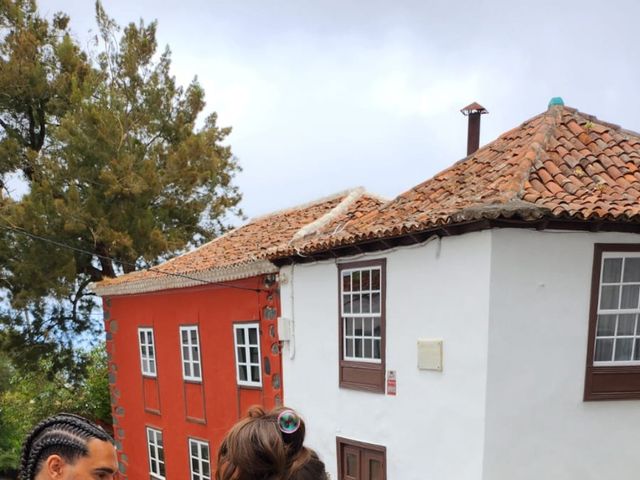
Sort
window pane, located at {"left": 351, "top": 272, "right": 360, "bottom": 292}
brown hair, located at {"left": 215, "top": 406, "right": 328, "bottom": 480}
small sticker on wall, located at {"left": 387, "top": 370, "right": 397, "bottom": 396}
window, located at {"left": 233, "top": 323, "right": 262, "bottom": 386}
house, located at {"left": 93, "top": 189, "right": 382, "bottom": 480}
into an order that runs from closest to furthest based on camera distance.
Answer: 1. brown hair, located at {"left": 215, "top": 406, "right": 328, "bottom": 480}
2. small sticker on wall, located at {"left": 387, "top": 370, "right": 397, "bottom": 396}
3. window pane, located at {"left": 351, "top": 272, "right": 360, "bottom": 292}
4. house, located at {"left": 93, "top": 189, "right": 382, "bottom": 480}
5. window, located at {"left": 233, "top": 323, "right": 262, "bottom": 386}

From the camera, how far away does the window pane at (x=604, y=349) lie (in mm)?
5359

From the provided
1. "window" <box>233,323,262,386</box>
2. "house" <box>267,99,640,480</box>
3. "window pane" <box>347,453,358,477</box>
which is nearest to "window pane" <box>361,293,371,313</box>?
"house" <box>267,99,640,480</box>

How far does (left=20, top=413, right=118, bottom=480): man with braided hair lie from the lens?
1565 millimetres

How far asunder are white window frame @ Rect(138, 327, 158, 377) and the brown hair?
1044cm

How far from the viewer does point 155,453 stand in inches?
464

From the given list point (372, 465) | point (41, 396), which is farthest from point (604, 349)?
point (41, 396)

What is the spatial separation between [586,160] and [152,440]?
37.3 ft

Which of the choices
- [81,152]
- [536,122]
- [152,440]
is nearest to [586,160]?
[536,122]

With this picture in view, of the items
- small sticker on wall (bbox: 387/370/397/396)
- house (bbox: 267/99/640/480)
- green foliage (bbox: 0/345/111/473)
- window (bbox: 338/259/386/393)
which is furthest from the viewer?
green foliage (bbox: 0/345/111/473)

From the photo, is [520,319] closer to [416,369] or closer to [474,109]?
[416,369]

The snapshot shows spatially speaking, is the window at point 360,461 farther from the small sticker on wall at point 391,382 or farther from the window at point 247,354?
the window at point 247,354

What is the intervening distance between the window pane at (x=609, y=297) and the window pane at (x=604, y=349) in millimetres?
382

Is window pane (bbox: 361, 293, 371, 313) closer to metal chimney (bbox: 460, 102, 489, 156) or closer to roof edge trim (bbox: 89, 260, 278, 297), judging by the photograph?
roof edge trim (bbox: 89, 260, 278, 297)

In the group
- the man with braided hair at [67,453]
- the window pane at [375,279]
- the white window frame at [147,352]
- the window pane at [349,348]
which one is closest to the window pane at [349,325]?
the window pane at [349,348]
